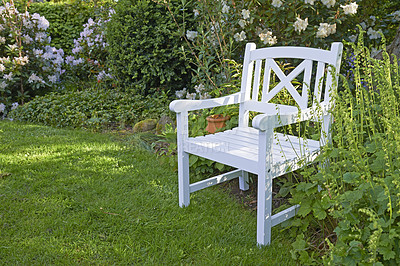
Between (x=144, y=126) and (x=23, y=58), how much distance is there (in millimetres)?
2584

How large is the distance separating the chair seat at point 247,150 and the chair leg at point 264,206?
2.9 inches

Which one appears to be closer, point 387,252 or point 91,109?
point 387,252

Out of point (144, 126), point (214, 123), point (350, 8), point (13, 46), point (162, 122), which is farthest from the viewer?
point (13, 46)

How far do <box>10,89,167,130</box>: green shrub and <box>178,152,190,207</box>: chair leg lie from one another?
231cm

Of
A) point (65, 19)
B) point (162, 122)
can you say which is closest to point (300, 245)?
point (162, 122)

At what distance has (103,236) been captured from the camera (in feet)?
7.16

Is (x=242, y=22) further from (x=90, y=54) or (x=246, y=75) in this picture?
(x=90, y=54)

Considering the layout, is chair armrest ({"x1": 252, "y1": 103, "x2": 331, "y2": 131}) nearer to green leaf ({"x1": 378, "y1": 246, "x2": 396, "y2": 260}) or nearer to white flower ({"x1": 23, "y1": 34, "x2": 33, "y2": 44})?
green leaf ({"x1": 378, "y1": 246, "x2": 396, "y2": 260})

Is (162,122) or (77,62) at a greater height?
(77,62)

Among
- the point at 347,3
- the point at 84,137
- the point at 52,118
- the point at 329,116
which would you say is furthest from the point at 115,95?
the point at 329,116

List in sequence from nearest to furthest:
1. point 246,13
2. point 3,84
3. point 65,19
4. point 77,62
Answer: point 246,13
point 3,84
point 77,62
point 65,19

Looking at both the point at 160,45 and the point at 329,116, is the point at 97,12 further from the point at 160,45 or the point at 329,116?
the point at 329,116

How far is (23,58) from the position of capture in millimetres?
5633

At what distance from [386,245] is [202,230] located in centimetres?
110
